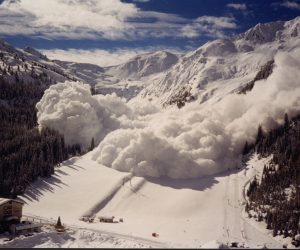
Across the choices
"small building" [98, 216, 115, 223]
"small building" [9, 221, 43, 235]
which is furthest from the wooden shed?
"small building" [98, 216, 115, 223]

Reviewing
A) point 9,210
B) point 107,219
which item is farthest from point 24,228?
point 107,219

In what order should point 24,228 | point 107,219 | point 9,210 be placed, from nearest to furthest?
1. point 24,228
2. point 9,210
3. point 107,219

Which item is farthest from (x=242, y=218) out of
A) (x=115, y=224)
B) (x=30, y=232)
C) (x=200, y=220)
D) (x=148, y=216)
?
(x=30, y=232)

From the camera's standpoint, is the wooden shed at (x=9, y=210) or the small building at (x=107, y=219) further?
the small building at (x=107, y=219)

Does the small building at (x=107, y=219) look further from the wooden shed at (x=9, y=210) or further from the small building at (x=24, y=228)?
the wooden shed at (x=9, y=210)

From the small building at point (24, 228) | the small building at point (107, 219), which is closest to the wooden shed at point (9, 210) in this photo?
the small building at point (24, 228)

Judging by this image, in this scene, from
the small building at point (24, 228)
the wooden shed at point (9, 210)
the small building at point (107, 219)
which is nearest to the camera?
the small building at point (24, 228)

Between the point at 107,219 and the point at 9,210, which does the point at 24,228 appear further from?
the point at 107,219

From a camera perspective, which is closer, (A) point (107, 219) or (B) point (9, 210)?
(B) point (9, 210)

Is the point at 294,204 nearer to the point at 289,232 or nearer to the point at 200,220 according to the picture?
the point at 289,232
